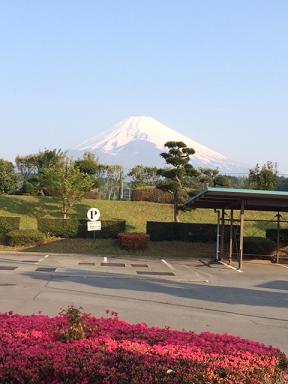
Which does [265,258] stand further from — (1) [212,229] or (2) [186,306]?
(2) [186,306]

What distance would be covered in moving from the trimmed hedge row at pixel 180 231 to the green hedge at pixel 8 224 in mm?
6796

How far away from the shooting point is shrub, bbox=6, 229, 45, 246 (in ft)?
92.5

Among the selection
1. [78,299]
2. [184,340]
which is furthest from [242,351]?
[78,299]

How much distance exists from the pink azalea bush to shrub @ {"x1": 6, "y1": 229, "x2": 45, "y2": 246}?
75.8 ft

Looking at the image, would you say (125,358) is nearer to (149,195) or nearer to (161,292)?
(161,292)

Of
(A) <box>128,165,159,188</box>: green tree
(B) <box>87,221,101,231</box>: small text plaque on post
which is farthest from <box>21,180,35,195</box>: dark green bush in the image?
(B) <box>87,221,101,231</box>: small text plaque on post

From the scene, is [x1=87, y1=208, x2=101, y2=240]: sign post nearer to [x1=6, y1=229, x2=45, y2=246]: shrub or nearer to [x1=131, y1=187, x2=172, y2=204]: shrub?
[x1=6, y1=229, x2=45, y2=246]: shrub

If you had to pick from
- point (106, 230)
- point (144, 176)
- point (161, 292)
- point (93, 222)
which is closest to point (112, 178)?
point (144, 176)

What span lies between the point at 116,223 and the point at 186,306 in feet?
59.7

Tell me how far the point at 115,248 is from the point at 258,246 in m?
7.07

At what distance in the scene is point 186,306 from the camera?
12.3 meters

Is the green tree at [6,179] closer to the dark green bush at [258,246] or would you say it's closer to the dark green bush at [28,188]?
the dark green bush at [28,188]

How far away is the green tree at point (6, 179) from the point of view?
40.8 meters

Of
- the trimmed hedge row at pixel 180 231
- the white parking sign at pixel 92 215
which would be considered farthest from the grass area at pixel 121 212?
the white parking sign at pixel 92 215
